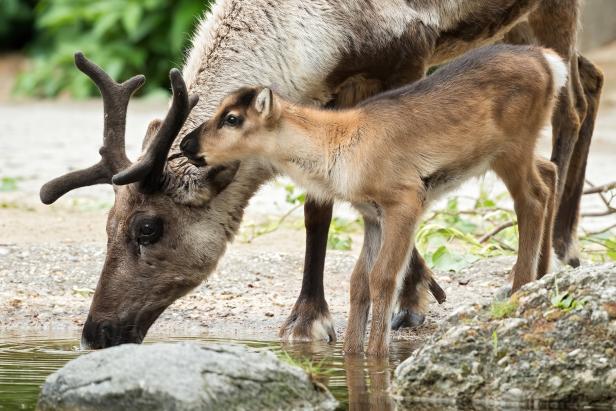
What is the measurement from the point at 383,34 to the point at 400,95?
0.75 m

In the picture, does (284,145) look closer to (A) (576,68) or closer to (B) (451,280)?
(B) (451,280)

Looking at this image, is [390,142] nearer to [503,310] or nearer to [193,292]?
[503,310]

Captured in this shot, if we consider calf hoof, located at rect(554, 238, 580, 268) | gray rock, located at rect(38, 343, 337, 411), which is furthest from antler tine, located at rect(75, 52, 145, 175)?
calf hoof, located at rect(554, 238, 580, 268)

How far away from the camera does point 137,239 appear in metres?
7.06

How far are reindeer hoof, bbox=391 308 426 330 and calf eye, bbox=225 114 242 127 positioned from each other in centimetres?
197

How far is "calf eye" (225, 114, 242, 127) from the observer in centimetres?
648

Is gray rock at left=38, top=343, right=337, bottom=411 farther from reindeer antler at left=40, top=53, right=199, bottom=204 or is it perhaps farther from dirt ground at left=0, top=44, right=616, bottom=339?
dirt ground at left=0, top=44, right=616, bottom=339

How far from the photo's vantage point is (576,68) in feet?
30.5

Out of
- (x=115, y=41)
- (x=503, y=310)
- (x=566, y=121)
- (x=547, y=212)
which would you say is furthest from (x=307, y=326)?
(x=115, y=41)

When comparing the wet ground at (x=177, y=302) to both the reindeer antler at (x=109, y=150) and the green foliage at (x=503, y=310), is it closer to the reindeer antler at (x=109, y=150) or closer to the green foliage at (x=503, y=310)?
the green foliage at (x=503, y=310)

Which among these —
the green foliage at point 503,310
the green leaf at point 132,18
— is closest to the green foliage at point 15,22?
the green leaf at point 132,18

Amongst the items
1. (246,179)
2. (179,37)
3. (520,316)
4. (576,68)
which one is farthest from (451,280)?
(179,37)

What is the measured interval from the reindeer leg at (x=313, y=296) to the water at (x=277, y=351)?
23 centimetres

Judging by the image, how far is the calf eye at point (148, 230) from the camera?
23.0 feet
